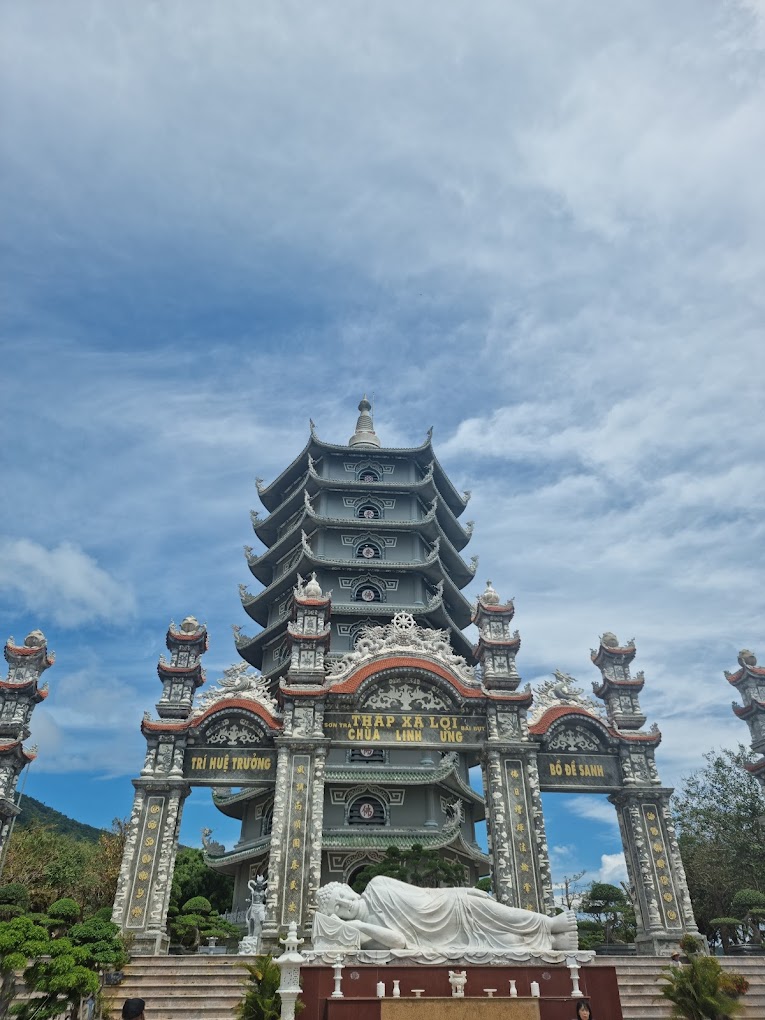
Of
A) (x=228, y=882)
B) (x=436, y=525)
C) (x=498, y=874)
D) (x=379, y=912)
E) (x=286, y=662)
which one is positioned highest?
(x=436, y=525)

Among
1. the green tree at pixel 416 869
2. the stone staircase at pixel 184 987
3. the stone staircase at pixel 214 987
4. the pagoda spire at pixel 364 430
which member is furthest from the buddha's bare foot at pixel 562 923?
the pagoda spire at pixel 364 430

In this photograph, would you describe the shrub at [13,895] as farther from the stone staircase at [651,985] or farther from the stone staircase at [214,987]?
the stone staircase at [651,985]

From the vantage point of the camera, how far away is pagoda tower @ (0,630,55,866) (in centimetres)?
1758

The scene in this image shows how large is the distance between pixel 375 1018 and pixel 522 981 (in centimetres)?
277

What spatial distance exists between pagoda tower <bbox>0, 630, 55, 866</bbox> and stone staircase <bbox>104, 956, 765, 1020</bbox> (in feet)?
18.0

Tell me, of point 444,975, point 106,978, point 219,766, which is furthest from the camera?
point 219,766

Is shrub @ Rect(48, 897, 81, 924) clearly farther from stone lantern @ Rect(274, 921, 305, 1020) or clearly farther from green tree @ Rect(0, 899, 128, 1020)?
stone lantern @ Rect(274, 921, 305, 1020)

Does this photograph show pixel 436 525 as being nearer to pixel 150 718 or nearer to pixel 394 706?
pixel 394 706

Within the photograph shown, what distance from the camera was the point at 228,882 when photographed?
29906mm

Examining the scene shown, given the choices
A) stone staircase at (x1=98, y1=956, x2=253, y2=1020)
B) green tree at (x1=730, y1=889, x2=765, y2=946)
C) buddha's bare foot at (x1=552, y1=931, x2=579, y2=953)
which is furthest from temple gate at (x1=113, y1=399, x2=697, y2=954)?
buddha's bare foot at (x1=552, y1=931, x2=579, y2=953)

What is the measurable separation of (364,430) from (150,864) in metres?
23.3

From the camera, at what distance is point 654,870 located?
17312mm

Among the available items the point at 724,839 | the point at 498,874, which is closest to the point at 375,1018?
the point at 498,874

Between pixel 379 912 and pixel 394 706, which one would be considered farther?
Result: pixel 394 706
